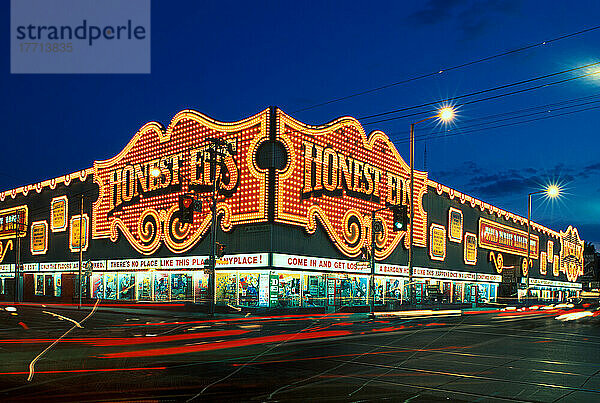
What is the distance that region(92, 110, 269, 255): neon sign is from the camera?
43.3 m

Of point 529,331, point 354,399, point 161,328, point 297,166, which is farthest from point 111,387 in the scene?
point 297,166

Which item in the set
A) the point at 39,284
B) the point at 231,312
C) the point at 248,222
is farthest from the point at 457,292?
the point at 39,284

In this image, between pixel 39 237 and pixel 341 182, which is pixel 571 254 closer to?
pixel 341 182

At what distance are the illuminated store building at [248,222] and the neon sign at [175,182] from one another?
0.35ft

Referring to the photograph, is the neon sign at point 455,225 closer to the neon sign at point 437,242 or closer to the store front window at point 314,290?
the neon sign at point 437,242

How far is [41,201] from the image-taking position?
64.7 meters

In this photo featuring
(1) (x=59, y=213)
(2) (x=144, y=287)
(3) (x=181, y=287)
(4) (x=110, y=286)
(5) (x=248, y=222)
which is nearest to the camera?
(5) (x=248, y=222)

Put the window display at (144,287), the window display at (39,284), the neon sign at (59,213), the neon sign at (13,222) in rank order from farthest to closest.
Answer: the neon sign at (13,222)
the window display at (39,284)
the neon sign at (59,213)
the window display at (144,287)

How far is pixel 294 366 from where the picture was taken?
49.1ft

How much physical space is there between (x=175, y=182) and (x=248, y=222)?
8.58m

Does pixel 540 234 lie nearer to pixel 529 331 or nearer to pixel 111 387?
pixel 529 331

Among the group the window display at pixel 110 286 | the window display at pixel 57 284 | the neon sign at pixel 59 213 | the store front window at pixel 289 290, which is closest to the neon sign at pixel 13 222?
the neon sign at pixel 59 213

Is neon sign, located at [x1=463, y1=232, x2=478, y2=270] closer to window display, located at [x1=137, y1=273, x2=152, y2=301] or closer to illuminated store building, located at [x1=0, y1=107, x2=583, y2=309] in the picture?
illuminated store building, located at [x1=0, y1=107, x2=583, y2=309]

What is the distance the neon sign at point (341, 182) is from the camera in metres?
43.2
